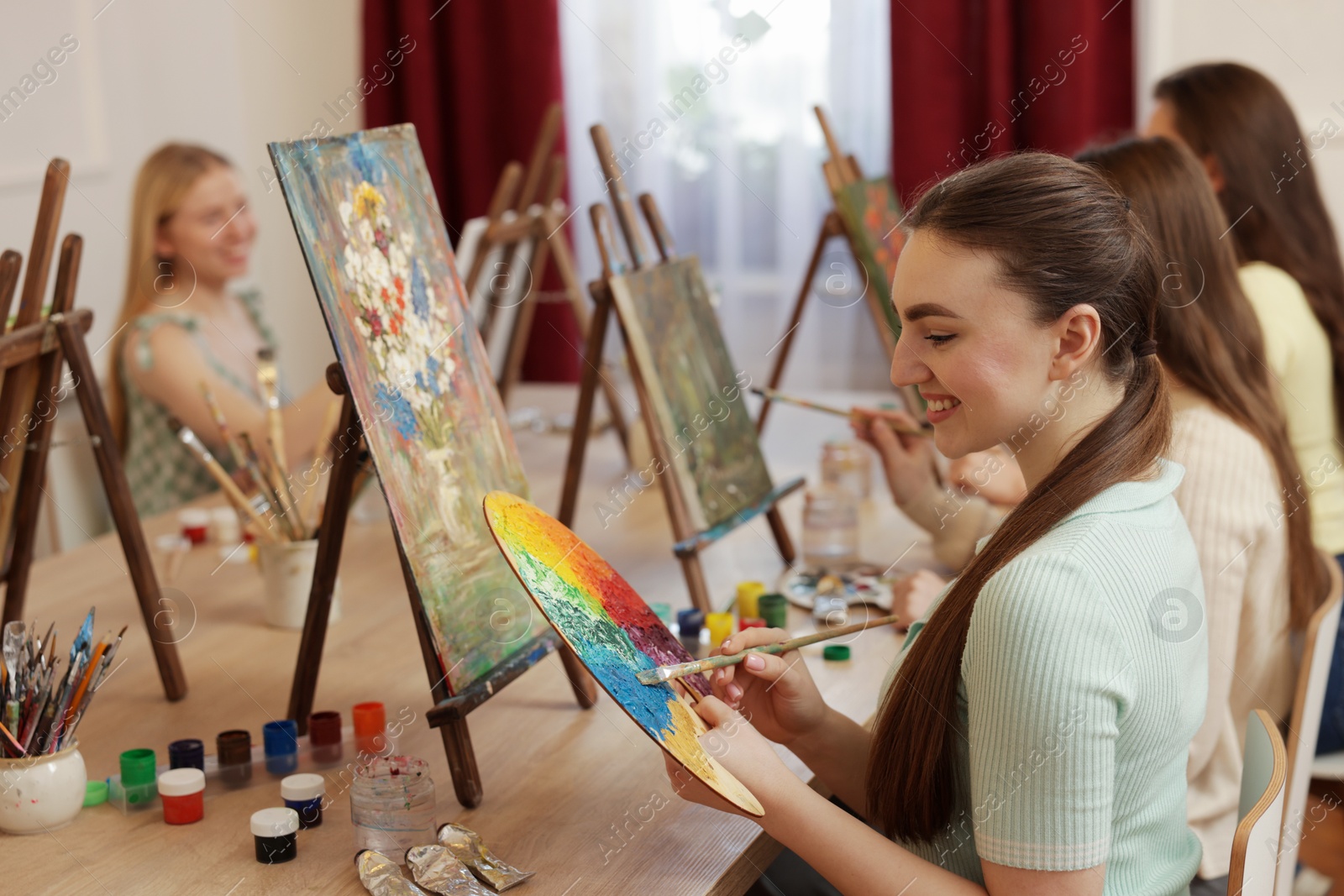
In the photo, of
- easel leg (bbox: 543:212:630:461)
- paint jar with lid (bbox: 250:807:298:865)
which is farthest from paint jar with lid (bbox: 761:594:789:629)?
easel leg (bbox: 543:212:630:461)

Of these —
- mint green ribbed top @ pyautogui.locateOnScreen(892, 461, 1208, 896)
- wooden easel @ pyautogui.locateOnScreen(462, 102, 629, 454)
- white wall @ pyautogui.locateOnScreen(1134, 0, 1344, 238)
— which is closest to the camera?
mint green ribbed top @ pyautogui.locateOnScreen(892, 461, 1208, 896)

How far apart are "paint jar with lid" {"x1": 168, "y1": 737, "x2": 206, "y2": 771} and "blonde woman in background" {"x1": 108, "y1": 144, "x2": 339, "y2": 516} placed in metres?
1.10

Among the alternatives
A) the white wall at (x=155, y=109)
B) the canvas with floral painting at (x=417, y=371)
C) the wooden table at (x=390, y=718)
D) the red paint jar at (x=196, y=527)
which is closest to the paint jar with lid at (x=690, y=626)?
the wooden table at (x=390, y=718)

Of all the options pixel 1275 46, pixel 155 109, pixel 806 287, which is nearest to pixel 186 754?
pixel 806 287

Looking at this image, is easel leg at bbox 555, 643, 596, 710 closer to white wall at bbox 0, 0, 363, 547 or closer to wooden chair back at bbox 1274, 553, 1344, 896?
wooden chair back at bbox 1274, 553, 1344, 896

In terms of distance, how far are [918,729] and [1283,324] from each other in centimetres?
127

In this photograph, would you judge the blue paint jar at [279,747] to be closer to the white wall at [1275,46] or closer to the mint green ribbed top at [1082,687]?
the mint green ribbed top at [1082,687]

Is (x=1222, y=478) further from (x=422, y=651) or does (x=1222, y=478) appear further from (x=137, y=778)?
(x=137, y=778)

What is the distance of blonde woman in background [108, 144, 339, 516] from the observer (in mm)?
2441

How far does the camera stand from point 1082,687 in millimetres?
883

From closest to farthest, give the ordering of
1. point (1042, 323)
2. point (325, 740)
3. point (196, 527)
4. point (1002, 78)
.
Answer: point (1042, 323), point (325, 740), point (196, 527), point (1002, 78)

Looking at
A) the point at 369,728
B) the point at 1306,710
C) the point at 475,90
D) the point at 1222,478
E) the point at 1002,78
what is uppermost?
the point at 475,90

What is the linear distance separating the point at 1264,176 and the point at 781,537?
105cm

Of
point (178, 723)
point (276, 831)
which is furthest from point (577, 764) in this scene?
point (178, 723)
